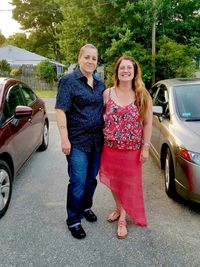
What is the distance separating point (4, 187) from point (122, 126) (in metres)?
1.61

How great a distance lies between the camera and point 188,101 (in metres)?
4.33

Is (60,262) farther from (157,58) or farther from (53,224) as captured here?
(157,58)

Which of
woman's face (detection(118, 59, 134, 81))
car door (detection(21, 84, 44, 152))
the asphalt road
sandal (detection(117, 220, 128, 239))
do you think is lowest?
the asphalt road

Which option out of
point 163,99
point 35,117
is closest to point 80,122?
point 163,99

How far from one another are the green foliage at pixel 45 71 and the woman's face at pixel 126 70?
21940 mm

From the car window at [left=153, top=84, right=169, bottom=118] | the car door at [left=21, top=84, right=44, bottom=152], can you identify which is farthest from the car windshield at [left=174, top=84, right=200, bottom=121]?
the car door at [left=21, top=84, right=44, bottom=152]

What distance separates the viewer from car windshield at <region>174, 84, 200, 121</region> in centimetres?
408

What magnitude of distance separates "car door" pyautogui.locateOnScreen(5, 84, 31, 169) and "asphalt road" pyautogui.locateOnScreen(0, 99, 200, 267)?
51 centimetres

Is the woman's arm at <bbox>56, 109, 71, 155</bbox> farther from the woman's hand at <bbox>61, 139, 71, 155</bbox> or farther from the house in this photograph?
the house

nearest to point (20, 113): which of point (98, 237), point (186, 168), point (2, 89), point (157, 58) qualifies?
point (2, 89)

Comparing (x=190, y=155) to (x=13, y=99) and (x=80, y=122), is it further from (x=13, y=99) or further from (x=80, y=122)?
(x=13, y=99)

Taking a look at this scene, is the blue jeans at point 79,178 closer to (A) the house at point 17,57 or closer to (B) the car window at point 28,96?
(B) the car window at point 28,96

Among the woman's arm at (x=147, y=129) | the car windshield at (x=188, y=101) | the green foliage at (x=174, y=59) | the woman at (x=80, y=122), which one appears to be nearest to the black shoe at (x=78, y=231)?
the woman at (x=80, y=122)

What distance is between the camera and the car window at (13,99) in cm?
406
